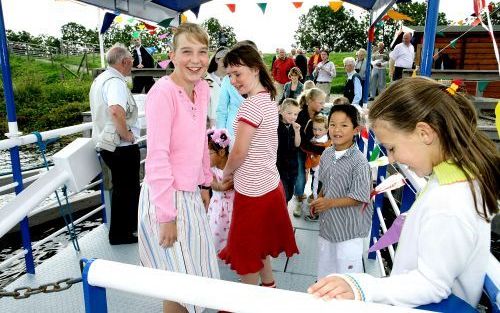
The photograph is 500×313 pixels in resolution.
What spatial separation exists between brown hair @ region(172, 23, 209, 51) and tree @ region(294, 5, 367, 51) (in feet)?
174

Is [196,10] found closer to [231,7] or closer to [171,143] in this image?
[231,7]

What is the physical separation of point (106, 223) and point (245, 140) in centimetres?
237

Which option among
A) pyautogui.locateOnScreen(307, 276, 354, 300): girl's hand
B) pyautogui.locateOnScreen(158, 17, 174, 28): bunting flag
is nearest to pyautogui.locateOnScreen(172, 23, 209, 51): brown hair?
pyautogui.locateOnScreen(307, 276, 354, 300): girl's hand

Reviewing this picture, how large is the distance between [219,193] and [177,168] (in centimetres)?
107

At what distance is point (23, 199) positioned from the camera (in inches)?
74.2

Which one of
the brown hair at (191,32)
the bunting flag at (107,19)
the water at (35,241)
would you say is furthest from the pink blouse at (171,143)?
the water at (35,241)

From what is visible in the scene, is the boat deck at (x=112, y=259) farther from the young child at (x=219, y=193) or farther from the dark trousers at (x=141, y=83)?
the dark trousers at (x=141, y=83)

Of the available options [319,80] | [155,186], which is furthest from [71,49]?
[155,186]

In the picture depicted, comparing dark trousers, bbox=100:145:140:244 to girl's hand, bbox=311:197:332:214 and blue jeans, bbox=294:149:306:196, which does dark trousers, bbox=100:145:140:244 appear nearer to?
blue jeans, bbox=294:149:306:196

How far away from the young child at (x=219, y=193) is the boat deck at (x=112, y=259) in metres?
0.38

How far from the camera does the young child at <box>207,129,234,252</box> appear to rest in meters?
2.67

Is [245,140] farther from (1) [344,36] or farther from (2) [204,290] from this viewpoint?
(1) [344,36]

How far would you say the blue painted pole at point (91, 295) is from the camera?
896 millimetres

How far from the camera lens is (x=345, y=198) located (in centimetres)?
211
